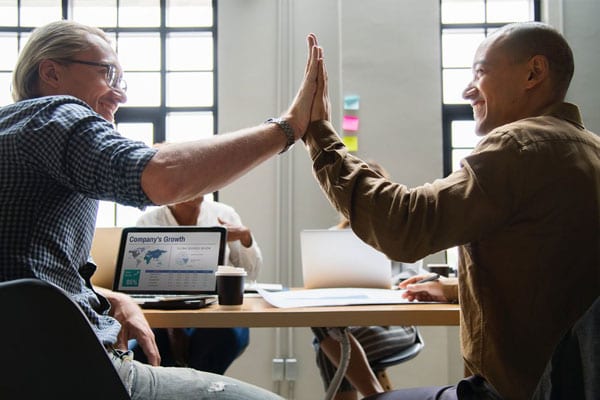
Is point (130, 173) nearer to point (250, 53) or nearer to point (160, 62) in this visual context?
point (250, 53)

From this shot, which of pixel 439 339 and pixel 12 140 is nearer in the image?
pixel 12 140

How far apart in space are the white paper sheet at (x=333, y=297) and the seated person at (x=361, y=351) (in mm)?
575

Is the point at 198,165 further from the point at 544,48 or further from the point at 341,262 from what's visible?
the point at 341,262

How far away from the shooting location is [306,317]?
51.8 inches

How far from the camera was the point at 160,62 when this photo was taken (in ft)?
14.8

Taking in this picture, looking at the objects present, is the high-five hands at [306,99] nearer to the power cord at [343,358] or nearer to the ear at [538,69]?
the ear at [538,69]

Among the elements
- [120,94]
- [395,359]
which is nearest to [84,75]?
[120,94]

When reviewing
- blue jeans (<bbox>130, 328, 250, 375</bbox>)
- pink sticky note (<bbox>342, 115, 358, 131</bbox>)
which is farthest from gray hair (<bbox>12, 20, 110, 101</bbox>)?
pink sticky note (<bbox>342, 115, 358, 131</bbox>)

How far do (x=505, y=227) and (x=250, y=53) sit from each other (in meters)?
3.49

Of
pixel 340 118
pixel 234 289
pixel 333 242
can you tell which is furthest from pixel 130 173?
pixel 340 118

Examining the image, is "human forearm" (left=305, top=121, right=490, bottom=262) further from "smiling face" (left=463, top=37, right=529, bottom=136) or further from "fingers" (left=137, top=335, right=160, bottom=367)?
"fingers" (left=137, top=335, right=160, bottom=367)

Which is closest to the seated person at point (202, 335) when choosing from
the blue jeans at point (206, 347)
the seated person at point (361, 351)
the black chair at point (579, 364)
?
the blue jeans at point (206, 347)

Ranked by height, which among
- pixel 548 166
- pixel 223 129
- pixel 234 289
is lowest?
pixel 234 289

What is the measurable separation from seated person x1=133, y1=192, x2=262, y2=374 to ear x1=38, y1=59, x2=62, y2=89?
1.22 metres
